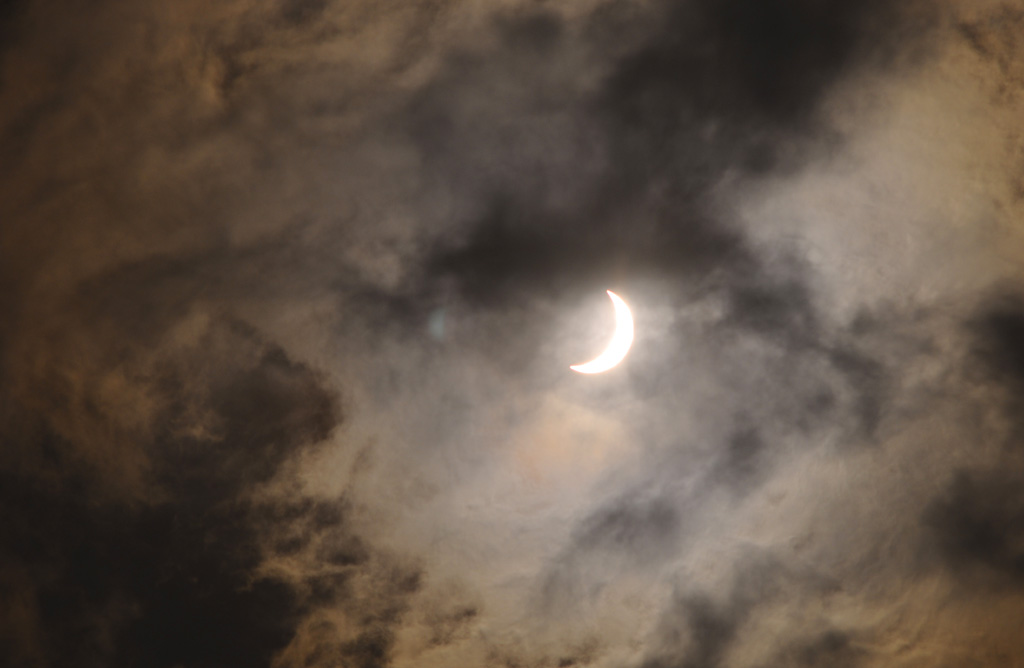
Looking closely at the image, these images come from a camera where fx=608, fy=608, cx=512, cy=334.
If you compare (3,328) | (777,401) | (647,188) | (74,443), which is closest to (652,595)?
(777,401)

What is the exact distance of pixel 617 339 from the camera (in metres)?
4.70

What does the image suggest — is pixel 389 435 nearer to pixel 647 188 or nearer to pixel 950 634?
pixel 647 188

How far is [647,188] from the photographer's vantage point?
4.70m

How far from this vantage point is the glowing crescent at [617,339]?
470 cm

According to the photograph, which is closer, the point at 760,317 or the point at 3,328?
the point at 3,328

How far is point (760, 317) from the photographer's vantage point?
4805 mm

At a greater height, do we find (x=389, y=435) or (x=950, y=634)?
(x=389, y=435)

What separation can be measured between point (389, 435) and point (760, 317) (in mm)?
3060

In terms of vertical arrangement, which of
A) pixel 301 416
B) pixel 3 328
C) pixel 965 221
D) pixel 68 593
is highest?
pixel 3 328

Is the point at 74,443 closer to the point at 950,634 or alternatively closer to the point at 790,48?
the point at 790,48

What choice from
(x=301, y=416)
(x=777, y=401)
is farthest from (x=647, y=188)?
(x=301, y=416)

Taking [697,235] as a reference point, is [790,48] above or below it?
above

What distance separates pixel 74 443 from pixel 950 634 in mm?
7016

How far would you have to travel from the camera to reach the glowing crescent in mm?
4703
